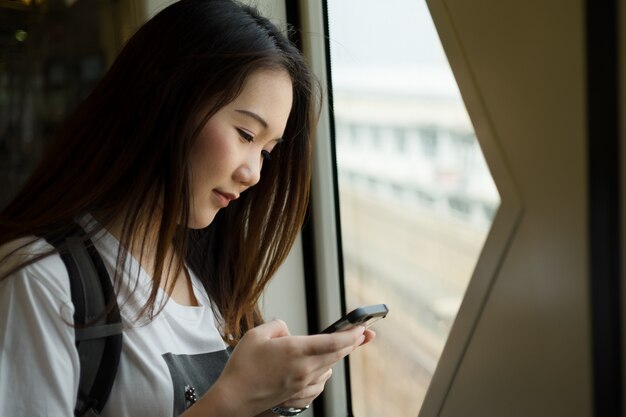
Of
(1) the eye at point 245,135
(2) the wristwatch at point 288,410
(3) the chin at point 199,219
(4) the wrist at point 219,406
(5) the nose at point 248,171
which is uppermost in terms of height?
(1) the eye at point 245,135

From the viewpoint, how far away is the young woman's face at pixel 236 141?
1.20 meters

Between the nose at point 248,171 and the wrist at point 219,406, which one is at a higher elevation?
the nose at point 248,171

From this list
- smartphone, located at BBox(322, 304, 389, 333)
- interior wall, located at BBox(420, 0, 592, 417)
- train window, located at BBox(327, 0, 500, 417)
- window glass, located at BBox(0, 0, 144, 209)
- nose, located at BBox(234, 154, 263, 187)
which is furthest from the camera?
window glass, located at BBox(0, 0, 144, 209)

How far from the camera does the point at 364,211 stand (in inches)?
A: 72.1

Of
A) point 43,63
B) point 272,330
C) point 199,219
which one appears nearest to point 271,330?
point 272,330

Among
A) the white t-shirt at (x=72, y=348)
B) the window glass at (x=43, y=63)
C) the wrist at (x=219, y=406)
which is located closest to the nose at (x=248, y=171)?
the white t-shirt at (x=72, y=348)

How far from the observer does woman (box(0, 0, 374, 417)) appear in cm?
106

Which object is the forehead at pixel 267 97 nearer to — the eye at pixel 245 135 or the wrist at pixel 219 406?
the eye at pixel 245 135

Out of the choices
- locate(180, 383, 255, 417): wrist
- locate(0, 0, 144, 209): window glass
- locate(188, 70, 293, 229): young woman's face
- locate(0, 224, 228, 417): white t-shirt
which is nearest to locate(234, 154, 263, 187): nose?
locate(188, 70, 293, 229): young woman's face

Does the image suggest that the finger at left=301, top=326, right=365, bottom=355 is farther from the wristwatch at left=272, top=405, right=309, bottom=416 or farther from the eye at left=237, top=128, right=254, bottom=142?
the eye at left=237, top=128, right=254, bottom=142

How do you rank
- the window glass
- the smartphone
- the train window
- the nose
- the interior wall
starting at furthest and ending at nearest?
1. the window glass
2. the train window
3. the nose
4. the smartphone
5. the interior wall

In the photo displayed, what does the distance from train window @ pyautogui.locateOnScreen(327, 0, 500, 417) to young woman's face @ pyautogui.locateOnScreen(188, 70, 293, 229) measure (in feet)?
1.12

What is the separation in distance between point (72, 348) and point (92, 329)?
4 centimetres

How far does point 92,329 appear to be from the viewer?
42.8 inches
